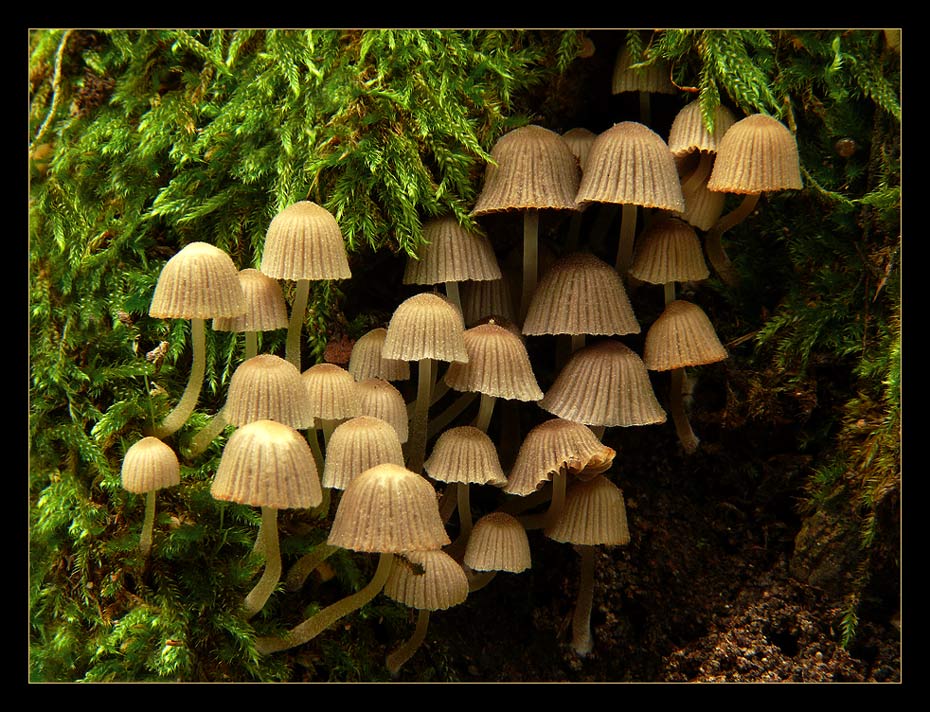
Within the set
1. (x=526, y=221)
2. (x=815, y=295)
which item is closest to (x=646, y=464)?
(x=815, y=295)

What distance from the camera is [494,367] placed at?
215 cm

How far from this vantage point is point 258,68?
2254 mm

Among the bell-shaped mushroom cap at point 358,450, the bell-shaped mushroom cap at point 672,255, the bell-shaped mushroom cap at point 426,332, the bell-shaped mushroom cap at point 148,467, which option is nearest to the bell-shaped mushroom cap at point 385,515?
the bell-shaped mushroom cap at point 358,450

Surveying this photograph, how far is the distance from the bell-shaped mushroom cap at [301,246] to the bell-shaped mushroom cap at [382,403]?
270 mm

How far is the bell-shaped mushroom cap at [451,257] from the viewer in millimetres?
2266

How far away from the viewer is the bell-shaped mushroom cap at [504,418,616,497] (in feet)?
7.05

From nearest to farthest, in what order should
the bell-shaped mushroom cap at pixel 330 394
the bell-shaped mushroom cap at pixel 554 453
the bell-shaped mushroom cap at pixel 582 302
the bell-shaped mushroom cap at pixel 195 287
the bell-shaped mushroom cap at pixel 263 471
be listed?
the bell-shaped mushroom cap at pixel 263 471, the bell-shaped mushroom cap at pixel 195 287, the bell-shaped mushroom cap at pixel 330 394, the bell-shaped mushroom cap at pixel 554 453, the bell-shaped mushroom cap at pixel 582 302

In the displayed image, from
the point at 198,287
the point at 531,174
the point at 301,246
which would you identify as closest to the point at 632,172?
the point at 531,174

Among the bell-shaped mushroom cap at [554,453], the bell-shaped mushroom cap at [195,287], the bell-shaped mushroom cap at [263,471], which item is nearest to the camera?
the bell-shaped mushroom cap at [263,471]

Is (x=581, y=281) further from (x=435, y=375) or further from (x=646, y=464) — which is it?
(x=646, y=464)

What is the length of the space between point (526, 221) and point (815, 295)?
84 centimetres

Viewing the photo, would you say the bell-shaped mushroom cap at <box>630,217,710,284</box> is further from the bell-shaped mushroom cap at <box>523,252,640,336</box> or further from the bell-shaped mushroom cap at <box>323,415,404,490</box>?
the bell-shaped mushroom cap at <box>323,415,404,490</box>

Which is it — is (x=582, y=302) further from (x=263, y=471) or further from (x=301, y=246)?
(x=263, y=471)

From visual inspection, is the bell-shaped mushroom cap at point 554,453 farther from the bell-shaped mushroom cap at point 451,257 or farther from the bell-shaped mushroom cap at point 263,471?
the bell-shaped mushroom cap at point 263,471
